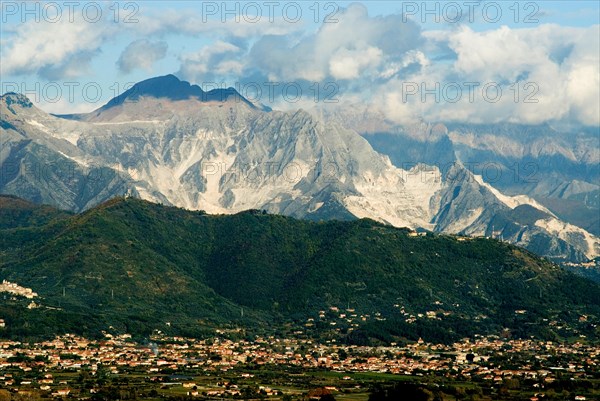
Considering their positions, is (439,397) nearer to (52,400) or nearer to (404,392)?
(404,392)

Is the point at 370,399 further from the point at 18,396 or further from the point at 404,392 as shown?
the point at 18,396

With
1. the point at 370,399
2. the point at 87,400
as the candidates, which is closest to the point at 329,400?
the point at 370,399

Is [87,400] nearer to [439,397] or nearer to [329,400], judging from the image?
[329,400]

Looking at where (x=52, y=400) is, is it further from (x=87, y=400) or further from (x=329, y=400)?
(x=329, y=400)

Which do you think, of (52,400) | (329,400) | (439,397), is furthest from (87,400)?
(439,397)

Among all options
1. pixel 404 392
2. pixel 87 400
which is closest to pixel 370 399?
pixel 404 392

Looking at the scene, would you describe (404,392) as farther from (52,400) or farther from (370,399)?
(52,400)

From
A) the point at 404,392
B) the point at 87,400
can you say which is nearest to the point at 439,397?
the point at 404,392
